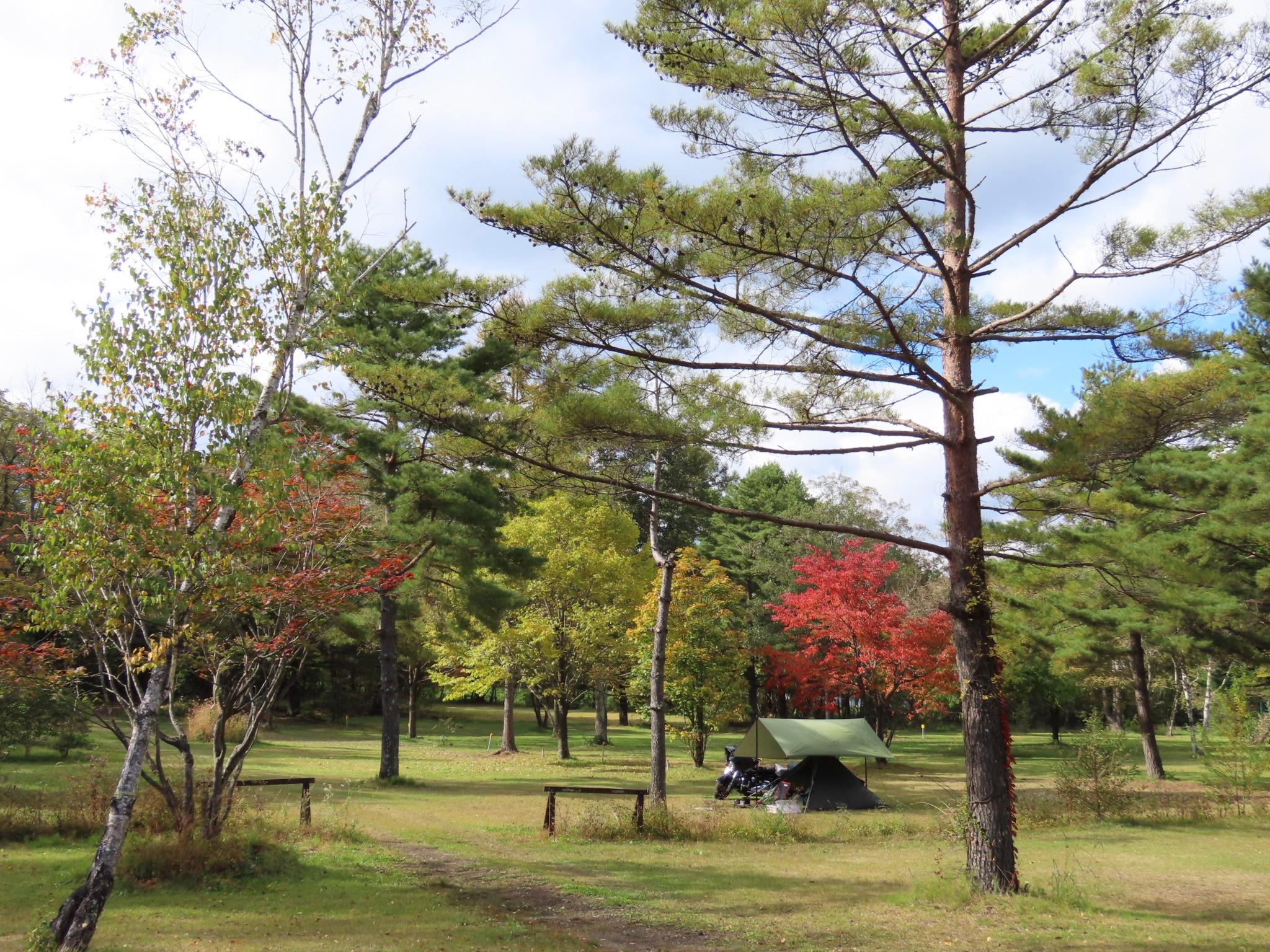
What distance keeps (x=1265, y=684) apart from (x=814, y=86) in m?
16.5

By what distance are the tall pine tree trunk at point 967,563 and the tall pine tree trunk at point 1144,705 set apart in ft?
43.1

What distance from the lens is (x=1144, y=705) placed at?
20.1 m

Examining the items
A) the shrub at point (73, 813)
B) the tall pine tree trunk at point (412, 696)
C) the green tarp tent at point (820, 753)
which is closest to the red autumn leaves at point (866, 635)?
the green tarp tent at point (820, 753)

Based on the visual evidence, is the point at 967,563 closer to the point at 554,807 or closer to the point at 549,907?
the point at 549,907

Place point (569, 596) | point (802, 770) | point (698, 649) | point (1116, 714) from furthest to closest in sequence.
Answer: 1. point (1116, 714)
2. point (569, 596)
3. point (698, 649)
4. point (802, 770)

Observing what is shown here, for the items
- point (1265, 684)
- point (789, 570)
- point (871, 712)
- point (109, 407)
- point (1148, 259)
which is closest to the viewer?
point (109, 407)

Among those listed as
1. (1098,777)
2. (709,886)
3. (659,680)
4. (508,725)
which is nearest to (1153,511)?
(1098,777)

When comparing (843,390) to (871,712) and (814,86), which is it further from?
(871,712)

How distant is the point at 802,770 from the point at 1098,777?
16.5 ft

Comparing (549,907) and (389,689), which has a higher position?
(389,689)

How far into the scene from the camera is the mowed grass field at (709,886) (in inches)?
240

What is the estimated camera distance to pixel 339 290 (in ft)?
23.7

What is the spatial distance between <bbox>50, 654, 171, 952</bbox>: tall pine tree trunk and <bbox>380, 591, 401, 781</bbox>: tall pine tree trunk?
34.3ft

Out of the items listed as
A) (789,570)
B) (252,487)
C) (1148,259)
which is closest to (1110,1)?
(1148,259)
